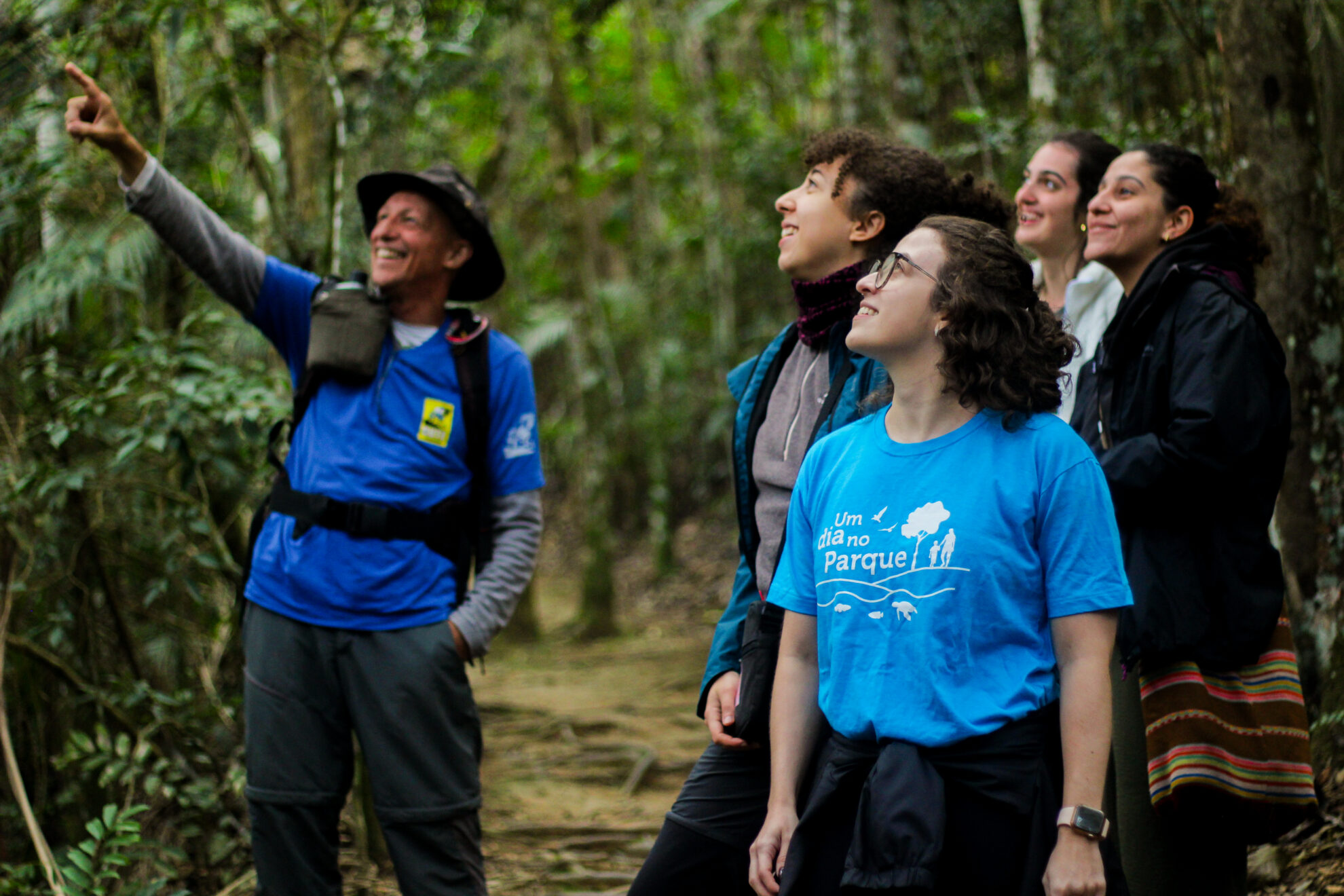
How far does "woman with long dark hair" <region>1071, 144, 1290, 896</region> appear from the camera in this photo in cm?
260

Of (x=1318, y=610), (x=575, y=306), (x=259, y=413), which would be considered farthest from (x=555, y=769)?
(x=575, y=306)

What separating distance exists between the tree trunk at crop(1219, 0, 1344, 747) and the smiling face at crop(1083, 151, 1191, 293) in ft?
4.63

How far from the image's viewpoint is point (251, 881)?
4.31m

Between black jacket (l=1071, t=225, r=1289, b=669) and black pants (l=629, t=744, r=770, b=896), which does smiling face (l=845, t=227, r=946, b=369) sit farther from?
black pants (l=629, t=744, r=770, b=896)

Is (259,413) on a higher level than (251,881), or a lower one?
higher

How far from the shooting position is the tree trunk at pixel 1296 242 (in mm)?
4238

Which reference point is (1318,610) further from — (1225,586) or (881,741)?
(881,741)

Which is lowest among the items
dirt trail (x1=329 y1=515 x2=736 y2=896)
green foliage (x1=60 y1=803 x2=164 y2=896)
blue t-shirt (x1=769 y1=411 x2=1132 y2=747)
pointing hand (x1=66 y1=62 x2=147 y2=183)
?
dirt trail (x1=329 y1=515 x2=736 y2=896)

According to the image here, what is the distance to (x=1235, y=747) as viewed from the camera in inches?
101

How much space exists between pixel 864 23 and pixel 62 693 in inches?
330

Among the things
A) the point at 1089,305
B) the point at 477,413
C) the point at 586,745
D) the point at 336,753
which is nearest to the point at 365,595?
the point at 336,753

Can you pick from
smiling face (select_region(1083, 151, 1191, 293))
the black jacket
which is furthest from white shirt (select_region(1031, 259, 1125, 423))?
the black jacket

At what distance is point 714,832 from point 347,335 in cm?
174

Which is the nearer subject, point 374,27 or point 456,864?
point 456,864
